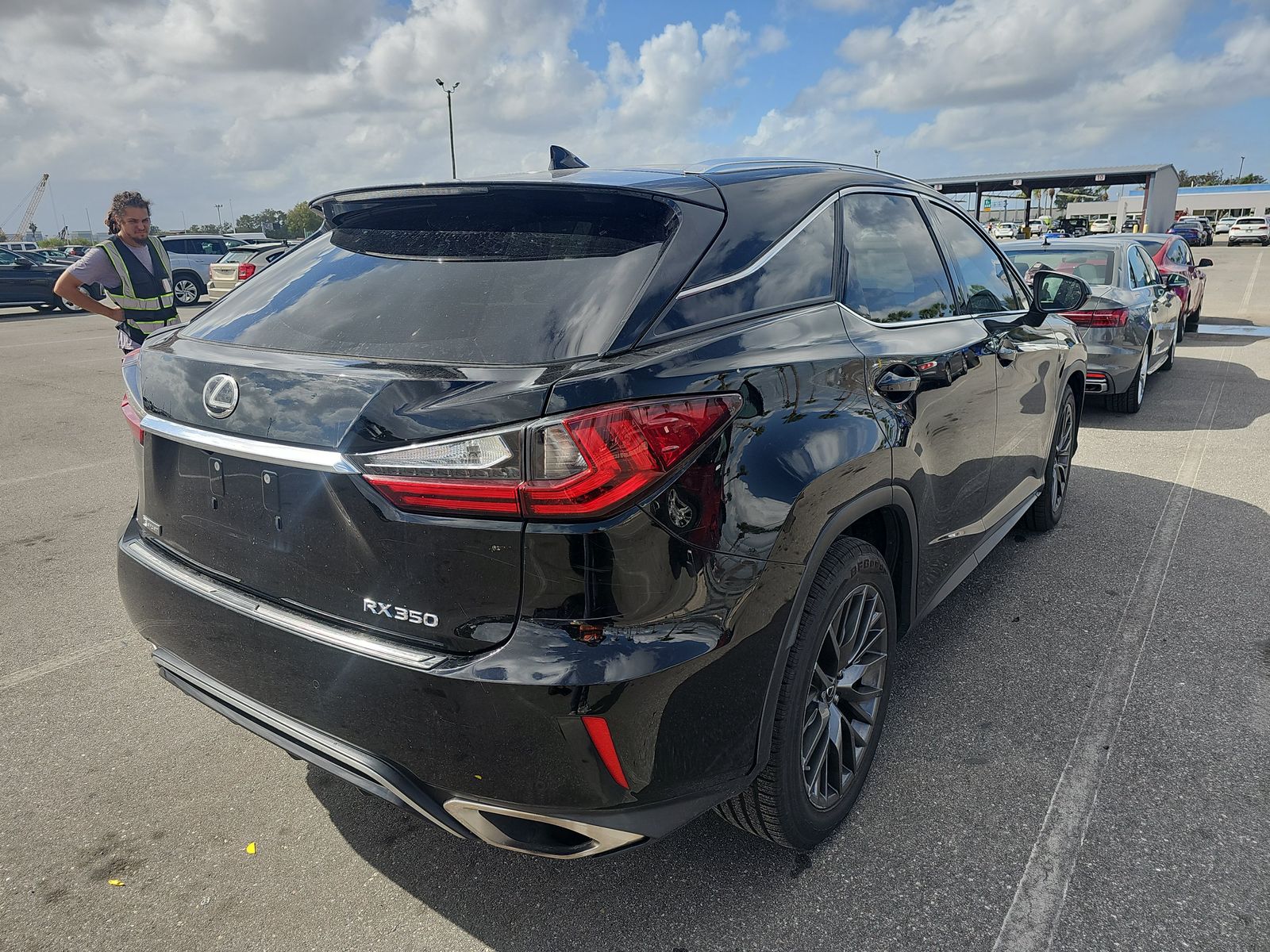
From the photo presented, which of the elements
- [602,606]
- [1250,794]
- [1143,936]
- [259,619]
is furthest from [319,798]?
[1250,794]

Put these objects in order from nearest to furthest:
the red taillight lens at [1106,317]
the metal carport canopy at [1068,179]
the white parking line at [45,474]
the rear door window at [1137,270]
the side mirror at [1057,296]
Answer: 1. the side mirror at [1057,296]
2. the white parking line at [45,474]
3. the red taillight lens at [1106,317]
4. the rear door window at [1137,270]
5. the metal carport canopy at [1068,179]

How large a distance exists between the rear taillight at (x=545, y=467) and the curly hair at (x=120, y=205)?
18.1 feet

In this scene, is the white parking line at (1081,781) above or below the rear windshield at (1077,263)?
below

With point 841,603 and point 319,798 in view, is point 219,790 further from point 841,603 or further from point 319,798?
point 841,603

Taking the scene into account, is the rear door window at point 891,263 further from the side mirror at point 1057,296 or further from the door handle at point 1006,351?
the side mirror at point 1057,296

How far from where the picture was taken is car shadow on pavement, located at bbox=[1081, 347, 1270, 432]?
24.5ft

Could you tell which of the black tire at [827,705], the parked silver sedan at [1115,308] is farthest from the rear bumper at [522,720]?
the parked silver sedan at [1115,308]

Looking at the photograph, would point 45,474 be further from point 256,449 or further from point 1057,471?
point 1057,471

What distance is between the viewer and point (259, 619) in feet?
6.56

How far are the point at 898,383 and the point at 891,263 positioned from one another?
1.90ft

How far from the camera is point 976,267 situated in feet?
12.0

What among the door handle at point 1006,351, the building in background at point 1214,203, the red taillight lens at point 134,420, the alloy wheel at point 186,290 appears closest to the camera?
the red taillight lens at point 134,420

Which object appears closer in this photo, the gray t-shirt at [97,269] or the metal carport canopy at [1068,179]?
the gray t-shirt at [97,269]

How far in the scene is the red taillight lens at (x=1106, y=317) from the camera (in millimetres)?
7371
